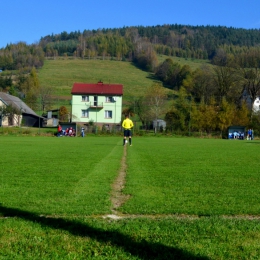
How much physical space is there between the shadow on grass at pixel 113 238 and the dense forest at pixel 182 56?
150 ft

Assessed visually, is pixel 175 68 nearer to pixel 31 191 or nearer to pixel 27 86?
pixel 27 86

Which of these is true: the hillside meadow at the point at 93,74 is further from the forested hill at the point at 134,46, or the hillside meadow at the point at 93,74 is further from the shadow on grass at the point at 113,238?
the shadow on grass at the point at 113,238

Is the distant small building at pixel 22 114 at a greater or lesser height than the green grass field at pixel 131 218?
greater

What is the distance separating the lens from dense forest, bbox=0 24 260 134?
6388 centimetres

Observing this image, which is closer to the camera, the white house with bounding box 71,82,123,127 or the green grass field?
the green grass field

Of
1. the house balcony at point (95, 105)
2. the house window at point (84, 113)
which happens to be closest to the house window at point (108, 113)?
the house balcony at point (95, 105)

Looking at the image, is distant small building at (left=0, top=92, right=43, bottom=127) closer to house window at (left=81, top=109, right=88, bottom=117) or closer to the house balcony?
house window at (left=81, top=109, right=88, bottom=117)

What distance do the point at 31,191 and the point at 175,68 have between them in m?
110

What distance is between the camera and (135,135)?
159ft

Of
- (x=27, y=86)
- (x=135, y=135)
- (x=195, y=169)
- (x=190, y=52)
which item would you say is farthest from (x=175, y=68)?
(x=195, y=169)

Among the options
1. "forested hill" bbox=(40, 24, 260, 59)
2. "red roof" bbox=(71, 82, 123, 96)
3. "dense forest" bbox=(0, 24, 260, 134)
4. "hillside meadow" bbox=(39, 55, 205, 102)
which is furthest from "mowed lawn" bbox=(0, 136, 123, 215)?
"forested hill" bbox=(40, 24, 260, 59)

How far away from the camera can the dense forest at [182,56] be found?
63.9 meters

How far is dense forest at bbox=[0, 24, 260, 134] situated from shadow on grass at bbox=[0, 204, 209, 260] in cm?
4560

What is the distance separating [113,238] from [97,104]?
60981 millimetres
